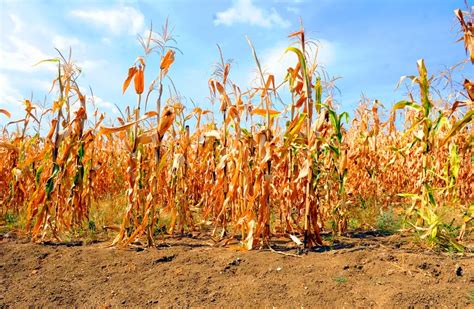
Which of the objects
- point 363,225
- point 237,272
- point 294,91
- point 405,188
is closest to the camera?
point 237,272

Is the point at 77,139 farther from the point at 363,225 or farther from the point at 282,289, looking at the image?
the point at 363,225

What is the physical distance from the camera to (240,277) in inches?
112

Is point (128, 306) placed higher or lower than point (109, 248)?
lower

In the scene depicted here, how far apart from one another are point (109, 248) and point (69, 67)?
2.04 meters

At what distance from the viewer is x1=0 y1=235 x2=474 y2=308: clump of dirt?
2.47 m

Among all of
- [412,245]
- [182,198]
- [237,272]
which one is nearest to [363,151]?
[412,245]

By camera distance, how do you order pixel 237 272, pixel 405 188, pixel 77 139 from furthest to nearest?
pixel 405 188, pixel 77 139, pixel 237 272

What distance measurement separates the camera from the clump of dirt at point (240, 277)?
8.11 feet

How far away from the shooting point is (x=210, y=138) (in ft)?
15.8

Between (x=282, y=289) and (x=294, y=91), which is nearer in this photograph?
(x=282, y=289)

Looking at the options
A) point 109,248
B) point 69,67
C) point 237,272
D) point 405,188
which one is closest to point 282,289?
point 237,272

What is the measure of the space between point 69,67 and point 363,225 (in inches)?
152

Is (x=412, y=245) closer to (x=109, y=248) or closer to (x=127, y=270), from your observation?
(x=127, y=270)

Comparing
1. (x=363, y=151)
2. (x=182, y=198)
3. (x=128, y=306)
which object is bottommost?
(x=128, y=306)
